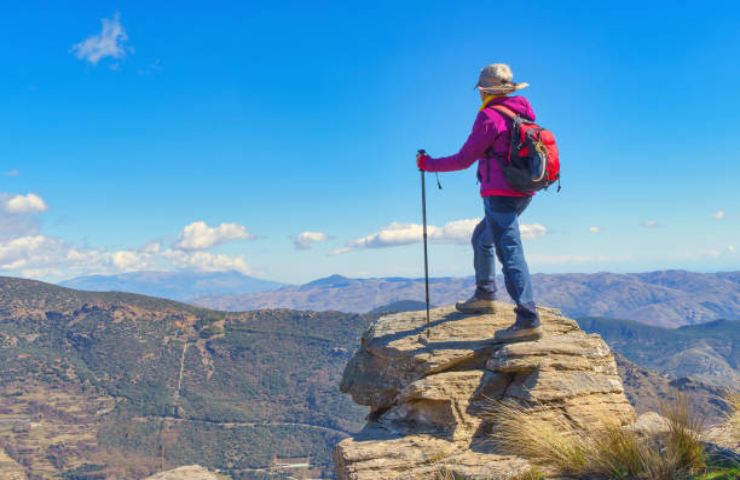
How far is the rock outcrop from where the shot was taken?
836cm

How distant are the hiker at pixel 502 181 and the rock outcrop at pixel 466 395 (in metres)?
0.68

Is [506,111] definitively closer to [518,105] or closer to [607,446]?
[518,105]

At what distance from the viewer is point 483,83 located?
10.2 metres

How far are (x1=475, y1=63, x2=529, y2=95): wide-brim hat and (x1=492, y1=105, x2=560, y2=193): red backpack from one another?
70 centimetres

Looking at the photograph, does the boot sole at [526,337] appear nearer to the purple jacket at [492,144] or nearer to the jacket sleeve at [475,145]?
the purple jacket at [492,144]

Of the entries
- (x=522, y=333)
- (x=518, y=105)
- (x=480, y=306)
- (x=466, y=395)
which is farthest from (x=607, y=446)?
(x=518, y=105)

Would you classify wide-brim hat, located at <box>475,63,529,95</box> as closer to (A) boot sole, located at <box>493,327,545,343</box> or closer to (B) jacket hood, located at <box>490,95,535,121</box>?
(B) jacket hood, located at <box>490,95,535,121</box>

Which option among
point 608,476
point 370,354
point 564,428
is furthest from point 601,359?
point 370,354

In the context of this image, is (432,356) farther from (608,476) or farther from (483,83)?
(483,83)

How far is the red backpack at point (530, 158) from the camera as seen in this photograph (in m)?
9.21

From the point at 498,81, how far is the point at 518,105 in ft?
1.91

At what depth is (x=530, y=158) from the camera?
30.6 ft

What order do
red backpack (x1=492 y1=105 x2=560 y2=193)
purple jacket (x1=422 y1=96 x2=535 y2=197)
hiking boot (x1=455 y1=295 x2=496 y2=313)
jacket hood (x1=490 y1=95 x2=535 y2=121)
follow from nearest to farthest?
red backpack (x1=492 y1=105 x2=560 y2=193) < purple jacket (x1=422 y1=96 x2=535 y2=197) < jacket hood (x1=490 y1=95 x2=535 y2=121) < hiking boot (x1=455 y1=295 x2=496 y2=313)

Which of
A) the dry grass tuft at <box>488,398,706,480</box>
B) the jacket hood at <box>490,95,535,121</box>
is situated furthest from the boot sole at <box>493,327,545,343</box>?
the jacket hood at <box>490,95,535,121</box>
